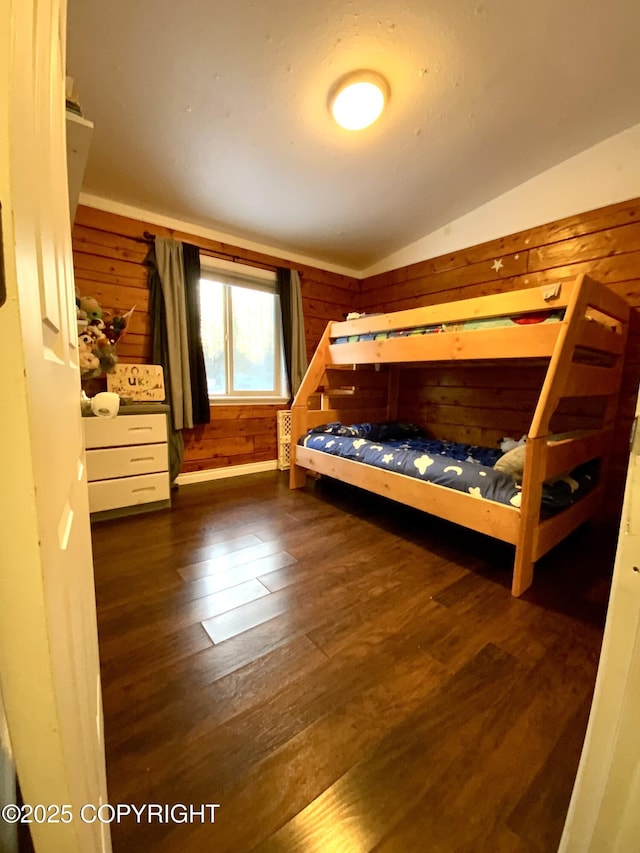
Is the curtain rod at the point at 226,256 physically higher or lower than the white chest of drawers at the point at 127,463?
higher

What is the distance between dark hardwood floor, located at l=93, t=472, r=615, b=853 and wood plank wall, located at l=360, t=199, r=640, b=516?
103 cm

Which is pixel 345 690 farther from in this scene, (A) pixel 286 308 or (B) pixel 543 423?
(A) pixel 286 308

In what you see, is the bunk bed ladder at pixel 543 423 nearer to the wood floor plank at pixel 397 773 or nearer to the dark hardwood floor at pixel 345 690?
the dark hardwood floor at pixel 345 690

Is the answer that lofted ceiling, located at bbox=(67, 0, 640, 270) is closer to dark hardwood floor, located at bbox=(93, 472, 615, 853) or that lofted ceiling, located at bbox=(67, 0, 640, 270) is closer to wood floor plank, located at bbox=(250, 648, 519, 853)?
dark hardwood floor, located at bbox=(93, 472, 615, 853)

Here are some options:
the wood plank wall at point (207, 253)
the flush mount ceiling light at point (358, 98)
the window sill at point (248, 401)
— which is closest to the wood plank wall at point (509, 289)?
the wood plank wall at point (207, 253)

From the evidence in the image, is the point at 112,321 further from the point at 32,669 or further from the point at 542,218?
the point at 542,218

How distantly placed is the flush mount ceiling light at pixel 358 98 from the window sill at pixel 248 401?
82.6 inches

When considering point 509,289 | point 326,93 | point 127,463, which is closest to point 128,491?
point 127,463

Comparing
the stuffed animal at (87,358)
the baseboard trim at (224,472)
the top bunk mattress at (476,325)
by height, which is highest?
the top bunk mattress at (476,325)

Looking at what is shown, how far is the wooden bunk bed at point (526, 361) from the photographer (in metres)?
1.39

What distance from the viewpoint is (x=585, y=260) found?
2.14 metres

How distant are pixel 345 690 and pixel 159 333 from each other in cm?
256

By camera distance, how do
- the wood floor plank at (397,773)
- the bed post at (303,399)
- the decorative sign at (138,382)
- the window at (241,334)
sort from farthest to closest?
the window at (241,334)
the bed post at (303,399)
the decorative sign at (138,382)
the wood floor plank at (397,773)

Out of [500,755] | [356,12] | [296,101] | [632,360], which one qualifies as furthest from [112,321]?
[632,360]
